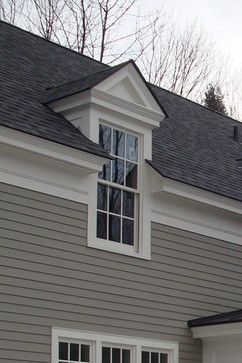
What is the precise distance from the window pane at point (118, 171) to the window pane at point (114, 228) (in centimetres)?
62

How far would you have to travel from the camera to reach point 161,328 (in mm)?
12789

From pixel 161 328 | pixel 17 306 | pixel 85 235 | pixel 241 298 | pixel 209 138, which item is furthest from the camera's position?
pixel 209 138

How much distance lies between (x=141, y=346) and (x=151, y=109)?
3.77 m

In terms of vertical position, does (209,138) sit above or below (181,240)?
above

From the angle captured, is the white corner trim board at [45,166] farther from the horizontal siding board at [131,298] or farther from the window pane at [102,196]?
the horizontal siding board at [131,298]

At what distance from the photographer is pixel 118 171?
42.1ft

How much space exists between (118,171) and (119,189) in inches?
11.8

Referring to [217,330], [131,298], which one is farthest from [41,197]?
[217,330]

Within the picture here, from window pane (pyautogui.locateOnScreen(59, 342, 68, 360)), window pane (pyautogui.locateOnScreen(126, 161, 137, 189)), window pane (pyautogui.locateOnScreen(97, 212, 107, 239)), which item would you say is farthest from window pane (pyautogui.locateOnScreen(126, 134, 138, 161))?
window pane (pyautogui.locateOnScreen(59, 342, 68, 360))

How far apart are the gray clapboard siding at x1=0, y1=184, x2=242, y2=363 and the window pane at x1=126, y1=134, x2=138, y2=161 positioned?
Result: 3.75 feet

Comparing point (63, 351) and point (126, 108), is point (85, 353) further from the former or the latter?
point (126, 108)

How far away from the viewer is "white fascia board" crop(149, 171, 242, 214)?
13055 mm

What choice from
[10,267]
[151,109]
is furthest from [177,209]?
[10,267]

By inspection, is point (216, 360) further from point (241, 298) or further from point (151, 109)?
point (151, 109)
